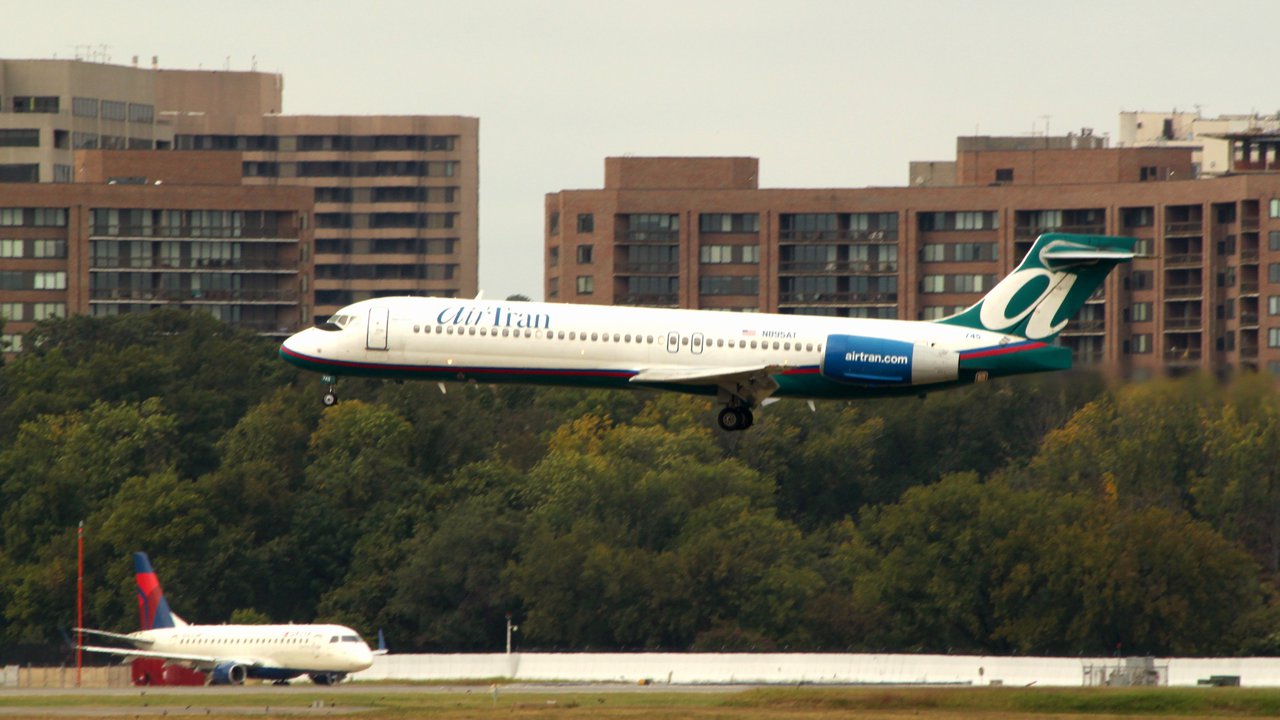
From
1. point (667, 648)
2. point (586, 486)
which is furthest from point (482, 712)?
point (586, 486)

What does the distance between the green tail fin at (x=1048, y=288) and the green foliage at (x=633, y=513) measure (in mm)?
25938

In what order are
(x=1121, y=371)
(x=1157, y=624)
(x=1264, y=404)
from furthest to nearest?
(x=1157, y=624) < (x=1264, y=404) < (x=1121, y=371)

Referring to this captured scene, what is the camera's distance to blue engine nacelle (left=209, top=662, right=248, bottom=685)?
360 ft

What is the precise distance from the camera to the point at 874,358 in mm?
82375

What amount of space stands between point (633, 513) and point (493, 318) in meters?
74.0

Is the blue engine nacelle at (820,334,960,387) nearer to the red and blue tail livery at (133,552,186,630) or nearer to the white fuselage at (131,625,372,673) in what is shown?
the white fuselage at (131,625,372,673)

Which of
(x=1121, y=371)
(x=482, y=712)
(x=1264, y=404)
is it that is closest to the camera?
(x=482, y=712)

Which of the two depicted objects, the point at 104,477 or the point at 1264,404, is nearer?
the point at 1264,404

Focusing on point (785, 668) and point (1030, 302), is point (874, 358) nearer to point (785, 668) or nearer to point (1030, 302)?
point (1030, 302)

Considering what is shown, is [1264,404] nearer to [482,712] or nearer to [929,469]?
[482,712]

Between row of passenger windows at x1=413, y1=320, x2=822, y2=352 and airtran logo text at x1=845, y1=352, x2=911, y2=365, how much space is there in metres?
1.08

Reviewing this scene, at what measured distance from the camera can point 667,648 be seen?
141375 millimetres

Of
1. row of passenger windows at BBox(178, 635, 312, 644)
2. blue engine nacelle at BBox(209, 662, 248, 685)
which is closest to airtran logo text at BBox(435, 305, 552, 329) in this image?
row of passenger windows at BBox(178, 635, 312, 644)

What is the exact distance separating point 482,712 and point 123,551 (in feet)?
246
